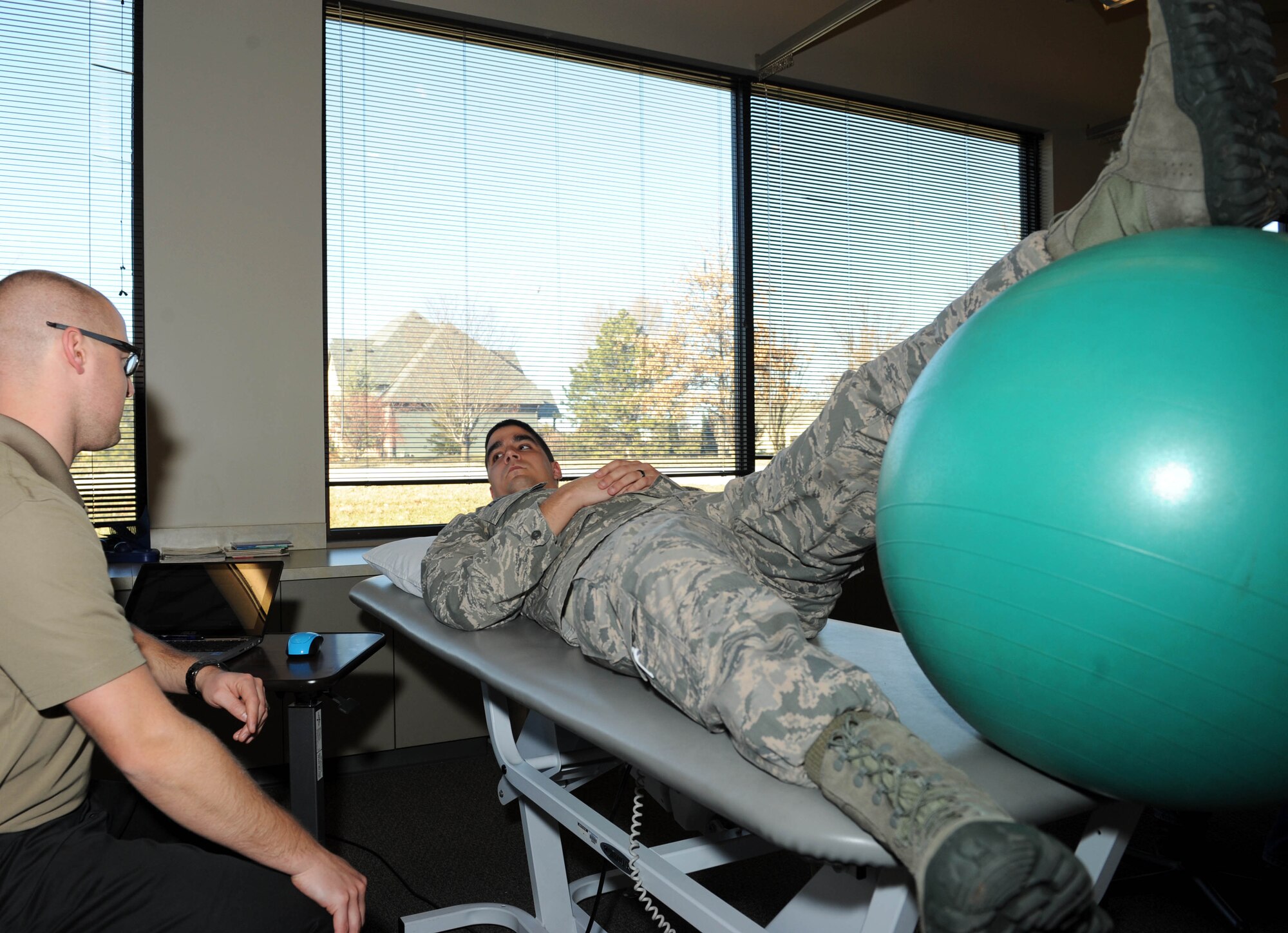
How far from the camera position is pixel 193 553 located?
2.93m

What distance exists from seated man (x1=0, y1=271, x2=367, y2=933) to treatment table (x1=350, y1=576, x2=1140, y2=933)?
1.40 feet

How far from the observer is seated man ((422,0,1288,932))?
2.72 ft

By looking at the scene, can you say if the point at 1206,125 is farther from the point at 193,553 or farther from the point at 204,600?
the point at 193,553

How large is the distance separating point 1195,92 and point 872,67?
372 centimetres

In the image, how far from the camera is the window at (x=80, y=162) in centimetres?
289

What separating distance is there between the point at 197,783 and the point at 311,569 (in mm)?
1752

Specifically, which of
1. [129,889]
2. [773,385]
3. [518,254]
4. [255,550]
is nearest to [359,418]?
[255,550]

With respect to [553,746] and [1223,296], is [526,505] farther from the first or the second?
[1223,296]

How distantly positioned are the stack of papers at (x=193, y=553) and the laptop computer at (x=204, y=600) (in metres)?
1.01

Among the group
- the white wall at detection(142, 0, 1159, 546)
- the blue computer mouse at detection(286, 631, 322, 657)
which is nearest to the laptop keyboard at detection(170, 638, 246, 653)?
the blue computer mouse at detection(286, 631, 322, 657)

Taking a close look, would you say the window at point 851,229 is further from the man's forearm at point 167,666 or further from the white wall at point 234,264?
the man's forearm at point 167,666

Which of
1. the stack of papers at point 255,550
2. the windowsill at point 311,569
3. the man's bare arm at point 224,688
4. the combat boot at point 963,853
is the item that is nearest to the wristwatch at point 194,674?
the man's bare arm at point 224,688

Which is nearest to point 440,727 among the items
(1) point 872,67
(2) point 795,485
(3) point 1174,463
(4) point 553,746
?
(4) point 553,746

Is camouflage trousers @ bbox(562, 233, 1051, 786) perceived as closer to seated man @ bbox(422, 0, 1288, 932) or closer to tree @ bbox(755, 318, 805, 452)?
Result: seated man @ bbox(422, 0, 1288, 932)
